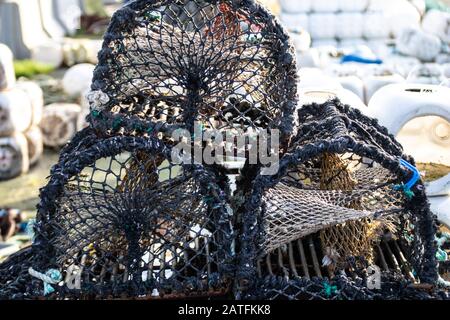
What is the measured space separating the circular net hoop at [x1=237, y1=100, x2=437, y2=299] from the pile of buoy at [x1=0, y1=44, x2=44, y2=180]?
2.98 metres

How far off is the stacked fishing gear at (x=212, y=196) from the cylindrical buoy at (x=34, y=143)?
310 centimetres

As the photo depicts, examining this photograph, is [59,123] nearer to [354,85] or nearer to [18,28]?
[354,85]

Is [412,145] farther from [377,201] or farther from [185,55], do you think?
[185,55]

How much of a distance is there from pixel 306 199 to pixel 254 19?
542 mm

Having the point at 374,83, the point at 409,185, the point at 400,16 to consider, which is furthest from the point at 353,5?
the point at 409,185

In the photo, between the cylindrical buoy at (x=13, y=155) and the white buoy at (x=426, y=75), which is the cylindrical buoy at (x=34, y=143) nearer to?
the cylindrical buoy at (x=13, y=155)

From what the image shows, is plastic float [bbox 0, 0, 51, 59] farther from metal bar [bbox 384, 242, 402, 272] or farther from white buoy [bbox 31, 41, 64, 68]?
metal bar [bbox 384, 242, 402, 272]

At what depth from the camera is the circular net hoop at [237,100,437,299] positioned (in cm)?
164

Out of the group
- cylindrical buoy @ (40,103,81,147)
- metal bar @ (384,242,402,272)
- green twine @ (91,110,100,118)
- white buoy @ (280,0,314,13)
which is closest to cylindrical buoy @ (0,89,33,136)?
cylindrical buoy @ (40,103,81,147)

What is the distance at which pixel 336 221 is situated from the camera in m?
1.77

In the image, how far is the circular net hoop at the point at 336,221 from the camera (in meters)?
1.64

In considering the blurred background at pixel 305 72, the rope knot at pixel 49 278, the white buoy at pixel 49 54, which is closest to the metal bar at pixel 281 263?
the rope knot at pixel 49 278
